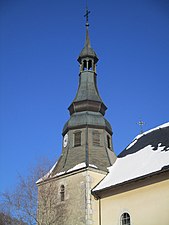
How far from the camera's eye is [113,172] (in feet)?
78.1

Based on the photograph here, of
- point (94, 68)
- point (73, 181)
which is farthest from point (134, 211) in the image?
point (94, 68)

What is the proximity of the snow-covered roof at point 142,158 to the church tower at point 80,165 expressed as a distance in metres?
0.89

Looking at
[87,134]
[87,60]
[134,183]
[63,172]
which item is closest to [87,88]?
[87,60]

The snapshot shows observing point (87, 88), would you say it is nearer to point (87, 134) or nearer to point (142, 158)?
point (87, 134)

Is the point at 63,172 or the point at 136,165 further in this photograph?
the point at 63,172

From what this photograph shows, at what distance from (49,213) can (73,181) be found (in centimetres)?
248

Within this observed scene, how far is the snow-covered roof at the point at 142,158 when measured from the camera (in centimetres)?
2100

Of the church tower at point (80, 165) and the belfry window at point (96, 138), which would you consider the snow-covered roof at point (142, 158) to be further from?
the belfry window at point (96, 138)

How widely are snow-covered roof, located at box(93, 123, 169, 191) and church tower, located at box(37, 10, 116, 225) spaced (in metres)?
0.89

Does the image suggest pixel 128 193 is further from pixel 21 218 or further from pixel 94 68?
pixel 94 68

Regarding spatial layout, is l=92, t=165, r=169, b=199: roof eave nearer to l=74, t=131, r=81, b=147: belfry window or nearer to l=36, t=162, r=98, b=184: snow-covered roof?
l=36, t=162, r=98, b=184: snow-covered roof

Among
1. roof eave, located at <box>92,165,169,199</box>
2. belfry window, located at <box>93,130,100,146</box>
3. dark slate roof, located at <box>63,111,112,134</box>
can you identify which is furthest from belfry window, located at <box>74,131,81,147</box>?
roof eave, located at <box>92,165,169,199</box>

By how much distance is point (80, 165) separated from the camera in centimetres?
2417

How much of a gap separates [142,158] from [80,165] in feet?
13.3
